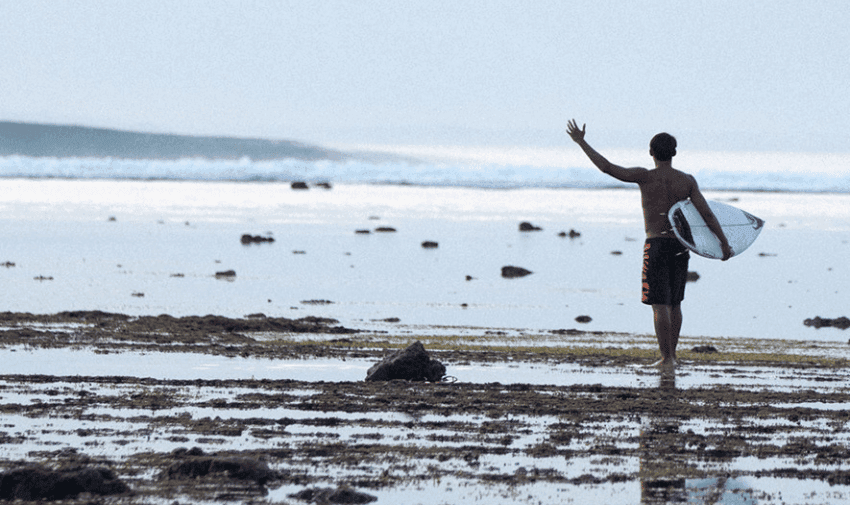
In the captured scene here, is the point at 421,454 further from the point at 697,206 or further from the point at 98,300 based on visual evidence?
the point at 98,300

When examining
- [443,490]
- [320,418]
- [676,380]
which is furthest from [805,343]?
[443,490]

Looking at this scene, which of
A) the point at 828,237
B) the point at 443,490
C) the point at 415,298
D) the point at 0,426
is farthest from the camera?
the point at 828,237

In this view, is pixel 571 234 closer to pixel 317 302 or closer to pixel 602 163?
pixel 317 302

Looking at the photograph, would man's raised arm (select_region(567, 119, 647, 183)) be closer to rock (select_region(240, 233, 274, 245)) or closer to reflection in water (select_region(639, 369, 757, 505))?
reflection in water (select_region(639, 369, 757, 505))

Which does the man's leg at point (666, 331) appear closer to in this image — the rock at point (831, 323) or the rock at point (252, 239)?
the rock at point (831, 323)

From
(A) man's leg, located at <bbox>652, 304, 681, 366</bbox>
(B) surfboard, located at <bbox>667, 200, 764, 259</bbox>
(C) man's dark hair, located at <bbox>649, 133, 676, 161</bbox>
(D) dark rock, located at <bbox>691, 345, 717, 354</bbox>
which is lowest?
(D) dark rock, located at <bbox>691, 345, 717, 354</bbox>

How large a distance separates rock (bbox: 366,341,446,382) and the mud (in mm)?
324

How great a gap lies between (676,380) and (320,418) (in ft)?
13.3

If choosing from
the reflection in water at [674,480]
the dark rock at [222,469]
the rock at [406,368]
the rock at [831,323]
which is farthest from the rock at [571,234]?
the dark rock at [222,469]

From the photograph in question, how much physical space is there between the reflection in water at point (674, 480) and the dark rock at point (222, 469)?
2.04 metres

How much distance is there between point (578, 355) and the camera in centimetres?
1385

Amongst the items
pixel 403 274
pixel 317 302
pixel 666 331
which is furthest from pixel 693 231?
pixel 403 274

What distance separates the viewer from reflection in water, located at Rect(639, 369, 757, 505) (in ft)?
21.9

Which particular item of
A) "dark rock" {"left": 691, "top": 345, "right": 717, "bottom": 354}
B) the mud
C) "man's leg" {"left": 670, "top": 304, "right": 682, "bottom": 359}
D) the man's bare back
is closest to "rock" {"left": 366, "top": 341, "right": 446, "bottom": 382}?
A: the mud
